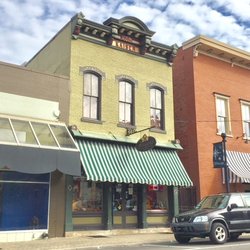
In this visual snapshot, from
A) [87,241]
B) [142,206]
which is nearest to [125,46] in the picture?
[142,206]

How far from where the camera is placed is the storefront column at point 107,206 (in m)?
18.2

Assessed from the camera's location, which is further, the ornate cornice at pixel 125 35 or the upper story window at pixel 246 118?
the upper story window at pixel 246 118

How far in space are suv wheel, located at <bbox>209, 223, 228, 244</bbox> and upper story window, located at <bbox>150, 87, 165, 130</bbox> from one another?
7827 millimetres

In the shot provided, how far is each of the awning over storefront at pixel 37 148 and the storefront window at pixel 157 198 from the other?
17.7 ft

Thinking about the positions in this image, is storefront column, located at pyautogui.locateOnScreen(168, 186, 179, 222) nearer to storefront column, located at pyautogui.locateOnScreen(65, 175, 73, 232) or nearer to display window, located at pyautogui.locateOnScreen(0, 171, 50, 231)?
storefront column, located at pyautogui.locateOnScreen(65, 175, 73, 232)

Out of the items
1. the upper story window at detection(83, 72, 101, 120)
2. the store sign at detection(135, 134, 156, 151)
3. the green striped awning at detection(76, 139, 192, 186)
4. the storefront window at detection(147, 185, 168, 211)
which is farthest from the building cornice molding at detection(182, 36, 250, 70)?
the storefront window at detection(147, 185, 168, 211)

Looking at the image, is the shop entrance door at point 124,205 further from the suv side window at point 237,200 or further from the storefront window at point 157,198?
the suv side window at point 237,200

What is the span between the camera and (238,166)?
75.3 ft

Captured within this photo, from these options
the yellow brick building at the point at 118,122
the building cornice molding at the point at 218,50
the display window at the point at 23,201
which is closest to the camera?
the display window at the point at 23,201

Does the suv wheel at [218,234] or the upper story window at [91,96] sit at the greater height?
the upper story window at [91,96]

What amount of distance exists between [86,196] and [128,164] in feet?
7.48

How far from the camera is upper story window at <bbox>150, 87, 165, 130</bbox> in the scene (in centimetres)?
2125

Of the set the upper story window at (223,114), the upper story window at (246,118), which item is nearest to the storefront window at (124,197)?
the upper story window at (223,114)

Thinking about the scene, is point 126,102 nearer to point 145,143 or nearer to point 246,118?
point 145,143
